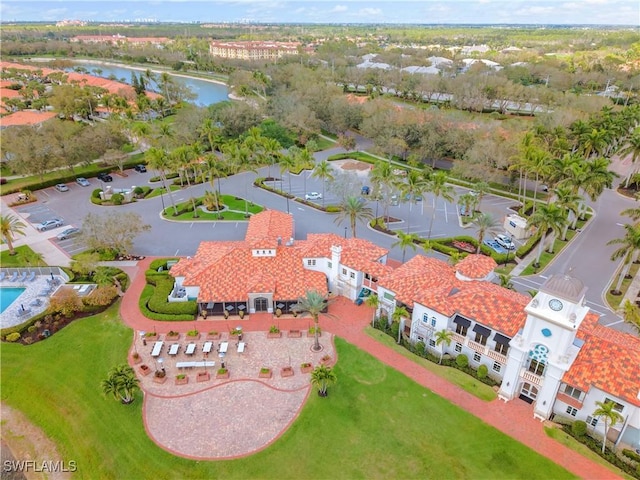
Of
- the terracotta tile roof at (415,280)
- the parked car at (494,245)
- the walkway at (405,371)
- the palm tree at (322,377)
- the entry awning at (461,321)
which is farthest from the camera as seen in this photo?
the parked car at (494,245)

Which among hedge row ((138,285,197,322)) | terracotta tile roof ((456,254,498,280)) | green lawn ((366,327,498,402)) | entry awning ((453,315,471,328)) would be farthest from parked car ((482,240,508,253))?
hedge row ((138,285,197,322))

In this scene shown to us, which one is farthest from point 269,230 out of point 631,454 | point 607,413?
point 631,454

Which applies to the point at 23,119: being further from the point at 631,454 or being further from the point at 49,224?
the point at 631,454

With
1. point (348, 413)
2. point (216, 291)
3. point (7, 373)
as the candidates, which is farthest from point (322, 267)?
point (7, 373)

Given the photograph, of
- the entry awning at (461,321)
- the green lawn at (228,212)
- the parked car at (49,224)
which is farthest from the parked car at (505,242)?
the parked car at (49,224)

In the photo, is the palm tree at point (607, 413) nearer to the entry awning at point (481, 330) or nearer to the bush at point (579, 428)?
the bush at point (579, 428)

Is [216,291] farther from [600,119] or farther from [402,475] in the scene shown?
[600,119]
